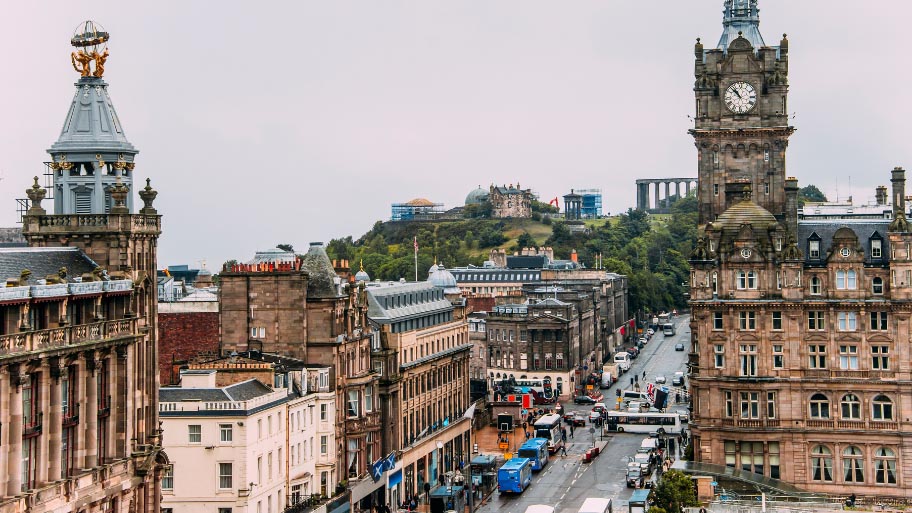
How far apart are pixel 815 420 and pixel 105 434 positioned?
203 ft

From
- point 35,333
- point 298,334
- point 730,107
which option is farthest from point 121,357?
point 730,107

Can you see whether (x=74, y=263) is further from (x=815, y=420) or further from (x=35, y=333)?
(x=815, y=420)

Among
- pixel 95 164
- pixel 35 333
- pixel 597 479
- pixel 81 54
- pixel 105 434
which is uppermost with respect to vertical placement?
pixel 81 54

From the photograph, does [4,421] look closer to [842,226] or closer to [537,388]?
[842,226]

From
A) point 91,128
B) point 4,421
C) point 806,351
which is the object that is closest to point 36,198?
point 91,128

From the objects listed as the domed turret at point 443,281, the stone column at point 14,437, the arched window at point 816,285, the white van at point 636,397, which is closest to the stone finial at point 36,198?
the stone column at point 14,437

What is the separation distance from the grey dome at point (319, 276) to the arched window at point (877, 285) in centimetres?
4466

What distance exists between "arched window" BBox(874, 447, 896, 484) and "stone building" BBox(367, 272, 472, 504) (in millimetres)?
39613

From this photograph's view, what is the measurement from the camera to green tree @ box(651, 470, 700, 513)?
97.4 m

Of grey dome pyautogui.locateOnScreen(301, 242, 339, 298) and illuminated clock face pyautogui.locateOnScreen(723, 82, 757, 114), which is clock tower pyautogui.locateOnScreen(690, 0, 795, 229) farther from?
grey dome pyautogui.locateOnScreen(301, 242, 339, 298)

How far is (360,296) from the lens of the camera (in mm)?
119062

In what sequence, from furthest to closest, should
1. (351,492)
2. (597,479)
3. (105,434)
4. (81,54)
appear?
(597,479) < (351,492) < (81,54) < (105,434)

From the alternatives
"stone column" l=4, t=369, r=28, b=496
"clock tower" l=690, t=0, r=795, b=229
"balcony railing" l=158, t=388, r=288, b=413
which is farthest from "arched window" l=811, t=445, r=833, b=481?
"stone column" l=4, t=369, r=28, b=496

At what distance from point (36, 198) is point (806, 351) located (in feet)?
212
